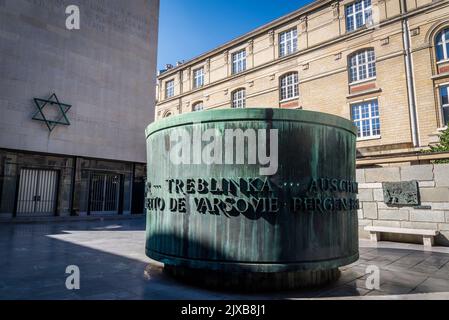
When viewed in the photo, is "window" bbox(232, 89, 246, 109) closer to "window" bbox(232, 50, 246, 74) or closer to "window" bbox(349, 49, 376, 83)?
"window" bbox(232, 50, 246, 74)

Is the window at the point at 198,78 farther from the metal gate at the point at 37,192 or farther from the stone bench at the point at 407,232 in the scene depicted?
the stone bench at the point at 407,232

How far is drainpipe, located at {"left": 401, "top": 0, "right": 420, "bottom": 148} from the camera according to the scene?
21406 mm

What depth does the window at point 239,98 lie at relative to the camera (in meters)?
33.2

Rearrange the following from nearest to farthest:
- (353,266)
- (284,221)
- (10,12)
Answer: (284,221) < (353,266) < (10,12)

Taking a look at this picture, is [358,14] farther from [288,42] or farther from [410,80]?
[410,80]

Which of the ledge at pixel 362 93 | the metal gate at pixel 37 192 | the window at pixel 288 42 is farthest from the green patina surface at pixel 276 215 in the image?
the window at pixel 288 42

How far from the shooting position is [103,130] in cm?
2084

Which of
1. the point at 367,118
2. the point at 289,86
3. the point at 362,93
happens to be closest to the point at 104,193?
the point at 289,86

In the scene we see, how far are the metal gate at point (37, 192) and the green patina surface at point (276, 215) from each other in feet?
52.0

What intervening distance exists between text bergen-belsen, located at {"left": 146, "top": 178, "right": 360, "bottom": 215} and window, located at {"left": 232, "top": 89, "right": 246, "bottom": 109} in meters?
28.2

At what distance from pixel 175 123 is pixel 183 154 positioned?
1.83 ft

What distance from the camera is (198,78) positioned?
38.5 metres
